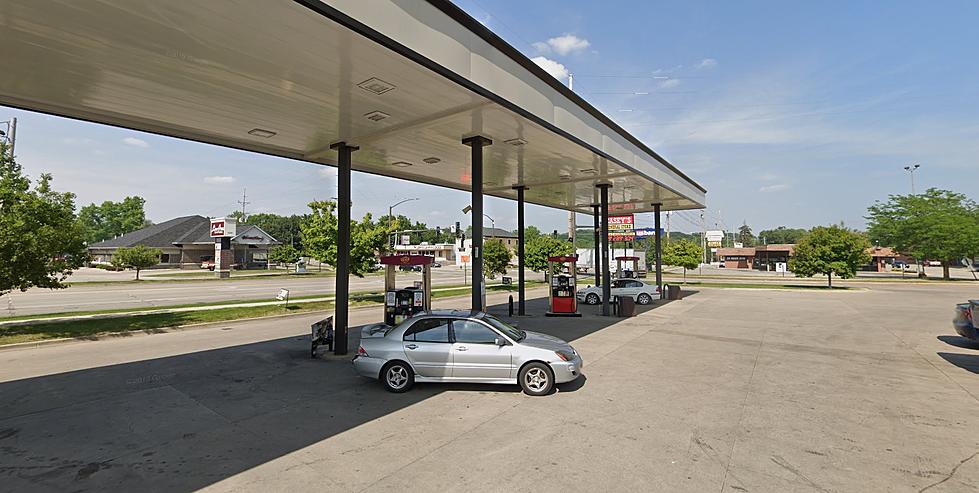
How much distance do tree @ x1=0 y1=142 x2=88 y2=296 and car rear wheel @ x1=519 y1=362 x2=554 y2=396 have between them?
14748 mm

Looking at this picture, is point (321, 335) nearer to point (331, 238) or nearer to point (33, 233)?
point (33, 233)

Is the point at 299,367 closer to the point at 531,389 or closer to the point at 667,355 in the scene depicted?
the point at 531,389

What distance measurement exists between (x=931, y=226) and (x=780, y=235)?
153 metres

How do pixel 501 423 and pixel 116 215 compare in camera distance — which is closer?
pixel 501 423

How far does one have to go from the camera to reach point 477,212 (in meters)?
11.3

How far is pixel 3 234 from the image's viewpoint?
38.2 ft

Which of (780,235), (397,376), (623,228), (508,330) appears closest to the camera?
(397,376)

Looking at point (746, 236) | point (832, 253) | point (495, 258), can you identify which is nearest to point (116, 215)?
point (495, 258)

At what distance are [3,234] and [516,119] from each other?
14426 mm

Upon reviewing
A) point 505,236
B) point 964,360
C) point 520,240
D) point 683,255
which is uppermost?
point 505,236

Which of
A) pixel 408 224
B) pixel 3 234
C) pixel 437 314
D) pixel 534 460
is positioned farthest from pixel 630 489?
pixel 408 224

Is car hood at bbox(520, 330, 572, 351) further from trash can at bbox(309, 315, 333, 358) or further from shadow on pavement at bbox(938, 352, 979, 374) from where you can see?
shadow on pavement at bbox(938, 352, 979, 374)

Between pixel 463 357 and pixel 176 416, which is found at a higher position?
pixel 463 357

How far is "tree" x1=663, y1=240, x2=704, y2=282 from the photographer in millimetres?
39875
